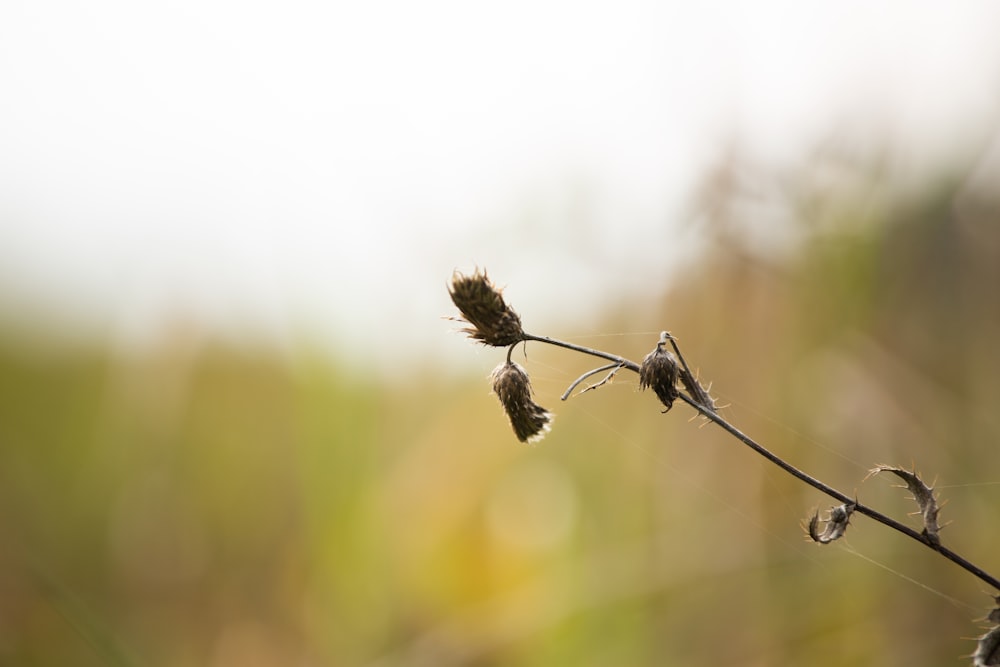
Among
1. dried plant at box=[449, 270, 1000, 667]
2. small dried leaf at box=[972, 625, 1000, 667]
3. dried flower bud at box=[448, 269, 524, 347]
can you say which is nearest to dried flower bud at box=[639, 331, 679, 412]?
dried plant at box=[449, 270, 1000, 667]

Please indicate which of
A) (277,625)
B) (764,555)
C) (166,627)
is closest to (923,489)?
(764,555)

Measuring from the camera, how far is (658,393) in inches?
31.3

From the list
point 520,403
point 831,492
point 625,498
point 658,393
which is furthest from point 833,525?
point 625,498

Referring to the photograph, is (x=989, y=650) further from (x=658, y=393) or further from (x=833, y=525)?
(x=658, y=393)

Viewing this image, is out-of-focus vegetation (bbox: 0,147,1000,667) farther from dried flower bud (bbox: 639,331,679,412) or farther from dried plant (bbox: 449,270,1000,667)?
dried flower bud (bbox: 639,331,679,412)

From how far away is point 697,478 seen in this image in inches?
73.8

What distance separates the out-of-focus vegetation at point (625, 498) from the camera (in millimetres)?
1733

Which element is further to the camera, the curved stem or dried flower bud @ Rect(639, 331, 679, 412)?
dried flower bud @ Rect(639, 331, 679, 412)

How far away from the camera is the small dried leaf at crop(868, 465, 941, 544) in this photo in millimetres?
743

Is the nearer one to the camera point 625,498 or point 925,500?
point 925,500

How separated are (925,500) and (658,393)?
1.06ft

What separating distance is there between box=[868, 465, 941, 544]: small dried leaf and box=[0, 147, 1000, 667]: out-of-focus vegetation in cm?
93

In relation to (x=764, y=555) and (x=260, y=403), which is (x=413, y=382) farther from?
(x=764, y=555)

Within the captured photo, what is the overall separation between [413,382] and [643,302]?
2.54 ft
